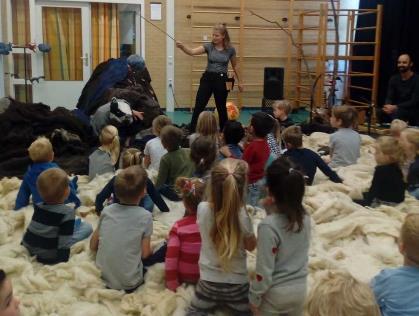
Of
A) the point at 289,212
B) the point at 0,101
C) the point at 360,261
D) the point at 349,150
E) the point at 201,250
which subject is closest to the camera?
the point at 289,212

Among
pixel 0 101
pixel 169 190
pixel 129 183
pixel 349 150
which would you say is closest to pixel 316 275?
pixel 129 183

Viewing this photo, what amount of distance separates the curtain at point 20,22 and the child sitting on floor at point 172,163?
19.8 feet

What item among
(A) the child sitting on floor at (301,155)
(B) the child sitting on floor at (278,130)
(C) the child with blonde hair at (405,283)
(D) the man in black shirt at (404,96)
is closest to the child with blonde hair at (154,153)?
(B) the child sitting on floor at (278,130)

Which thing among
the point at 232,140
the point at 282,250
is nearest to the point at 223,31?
the point at 232,140

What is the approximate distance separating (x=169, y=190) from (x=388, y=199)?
146 cm

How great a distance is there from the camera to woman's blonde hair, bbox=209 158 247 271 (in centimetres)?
209

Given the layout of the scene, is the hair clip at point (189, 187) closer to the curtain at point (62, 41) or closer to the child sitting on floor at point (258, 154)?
the child sitting on floor at point (258, 154)

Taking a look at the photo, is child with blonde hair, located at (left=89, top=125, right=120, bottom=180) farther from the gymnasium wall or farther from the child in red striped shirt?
the gymnasium wall

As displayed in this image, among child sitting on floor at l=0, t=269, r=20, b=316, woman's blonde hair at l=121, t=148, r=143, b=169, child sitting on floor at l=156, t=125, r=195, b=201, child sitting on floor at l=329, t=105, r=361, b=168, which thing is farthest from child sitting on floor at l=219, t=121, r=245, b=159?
child sitting on floor at l=0, t=269, r=20, b=316

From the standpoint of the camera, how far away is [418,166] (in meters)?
3.66

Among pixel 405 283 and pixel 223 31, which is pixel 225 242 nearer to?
pixel 405 283

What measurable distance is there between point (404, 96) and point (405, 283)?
5190 millimetres

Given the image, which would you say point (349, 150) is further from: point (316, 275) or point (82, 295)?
A: point (82, 295)

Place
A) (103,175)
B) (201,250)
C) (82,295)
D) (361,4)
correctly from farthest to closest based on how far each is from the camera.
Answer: (361,4)
(103,175)
(82,295)
(201,250)
